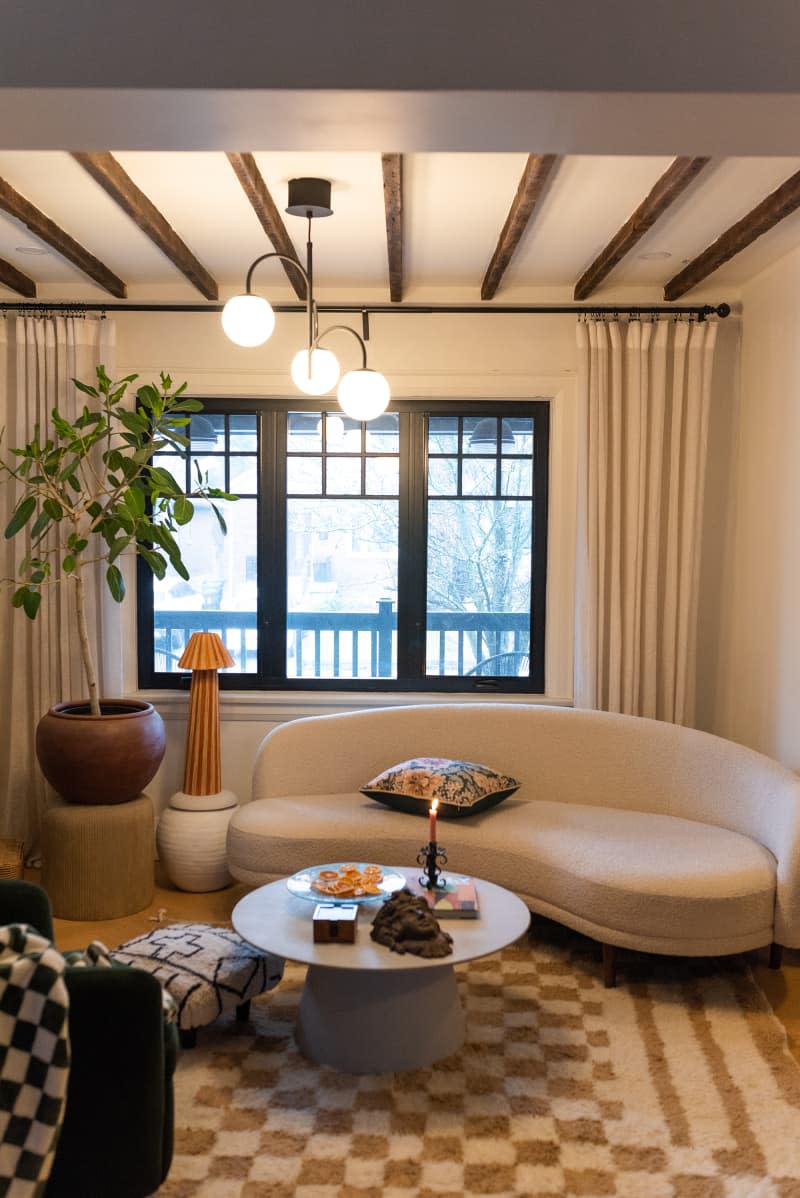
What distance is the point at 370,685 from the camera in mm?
4875

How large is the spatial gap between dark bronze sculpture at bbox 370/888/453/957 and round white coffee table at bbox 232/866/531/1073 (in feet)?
0.08

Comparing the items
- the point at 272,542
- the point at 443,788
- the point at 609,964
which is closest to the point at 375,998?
the point at 609,964

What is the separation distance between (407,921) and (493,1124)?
0.52m

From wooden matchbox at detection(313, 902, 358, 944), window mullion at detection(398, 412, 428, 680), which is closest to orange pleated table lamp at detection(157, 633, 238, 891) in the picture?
window mullion at detection(398, 412, 428, 680)

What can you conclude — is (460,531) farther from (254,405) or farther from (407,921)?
(407,921)

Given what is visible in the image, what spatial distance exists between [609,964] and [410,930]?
1.00 m

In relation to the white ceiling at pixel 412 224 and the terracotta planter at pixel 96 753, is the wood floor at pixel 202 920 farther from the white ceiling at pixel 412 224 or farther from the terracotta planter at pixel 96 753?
the white ceiling at pixel 412 224

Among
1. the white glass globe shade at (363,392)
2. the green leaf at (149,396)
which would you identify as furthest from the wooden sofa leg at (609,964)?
the green leaf at (149,396)

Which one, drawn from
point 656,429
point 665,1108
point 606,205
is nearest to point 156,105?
point 606,205

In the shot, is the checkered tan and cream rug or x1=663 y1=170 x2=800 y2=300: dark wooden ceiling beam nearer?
the checkered tan and cream rug

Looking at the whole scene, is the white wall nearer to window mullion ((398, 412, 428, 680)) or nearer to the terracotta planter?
window mullion ((398, 412, 428, 680))

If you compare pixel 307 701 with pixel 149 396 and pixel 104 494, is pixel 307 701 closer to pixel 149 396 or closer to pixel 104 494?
pixel 104 494

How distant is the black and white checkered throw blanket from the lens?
1829 mm

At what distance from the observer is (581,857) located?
352cm
